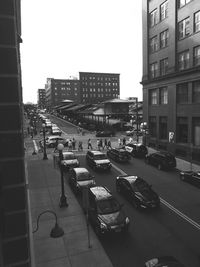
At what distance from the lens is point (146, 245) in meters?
12.0

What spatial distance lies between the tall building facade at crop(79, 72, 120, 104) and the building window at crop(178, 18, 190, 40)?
130407 millimetres

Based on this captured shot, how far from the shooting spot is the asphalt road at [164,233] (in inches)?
442

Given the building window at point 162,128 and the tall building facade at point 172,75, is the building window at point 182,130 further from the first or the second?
the building window at point 162,128

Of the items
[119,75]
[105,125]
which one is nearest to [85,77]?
[119,75]

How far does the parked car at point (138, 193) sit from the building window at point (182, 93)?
17.4 m

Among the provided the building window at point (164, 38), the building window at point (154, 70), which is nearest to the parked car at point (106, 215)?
the building window at point (154, 70)

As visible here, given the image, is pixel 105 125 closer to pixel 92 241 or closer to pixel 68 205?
pixel 68 205

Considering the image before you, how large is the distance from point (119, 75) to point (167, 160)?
151801mm

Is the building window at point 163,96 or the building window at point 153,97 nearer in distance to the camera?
the building window at point 163,96

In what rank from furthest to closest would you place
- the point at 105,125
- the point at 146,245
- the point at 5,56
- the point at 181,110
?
the point at 105,125
the point at 181,110
the point at 146,245
the point at 5,56

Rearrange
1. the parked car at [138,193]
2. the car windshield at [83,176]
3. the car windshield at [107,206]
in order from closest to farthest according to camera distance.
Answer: the car windshield at [107,206]
the parked car at [138,193]
the car windshield at [83,176]

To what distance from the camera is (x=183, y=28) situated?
31.3 meters

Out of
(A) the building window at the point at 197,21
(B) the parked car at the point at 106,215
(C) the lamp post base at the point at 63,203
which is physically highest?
(A) the building window at the point at 197,21

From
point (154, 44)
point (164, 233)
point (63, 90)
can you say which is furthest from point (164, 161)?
point (63, 90)
